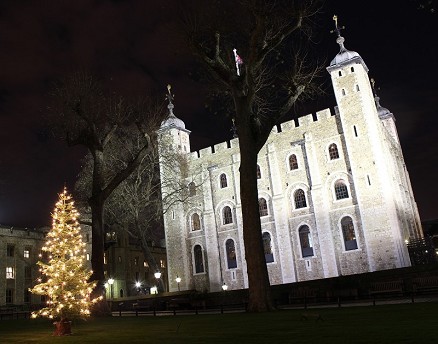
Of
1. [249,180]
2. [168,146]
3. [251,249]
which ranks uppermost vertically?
[168,146]

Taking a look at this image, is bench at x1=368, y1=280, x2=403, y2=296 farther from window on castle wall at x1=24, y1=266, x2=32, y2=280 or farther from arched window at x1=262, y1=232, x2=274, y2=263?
window on castle wall at x1=24, y1=266, x2=32, y2=280

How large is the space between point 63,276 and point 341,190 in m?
25.6

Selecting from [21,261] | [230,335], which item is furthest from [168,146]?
[230,335]

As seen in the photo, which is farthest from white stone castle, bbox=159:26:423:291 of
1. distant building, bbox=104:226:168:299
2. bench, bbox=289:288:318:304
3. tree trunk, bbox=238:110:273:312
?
tree trunk, bbox=238:110:273:312

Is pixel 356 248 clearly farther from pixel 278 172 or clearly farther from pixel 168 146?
pixel 168 146

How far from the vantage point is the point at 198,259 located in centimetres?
3981

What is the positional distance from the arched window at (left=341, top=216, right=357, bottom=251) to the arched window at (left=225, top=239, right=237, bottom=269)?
9.90 m

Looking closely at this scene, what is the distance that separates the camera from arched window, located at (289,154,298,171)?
36119 mm

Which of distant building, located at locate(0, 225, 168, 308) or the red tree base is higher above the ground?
distant building, located at locate(0, 225, 168, 308)

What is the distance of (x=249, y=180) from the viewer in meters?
14.0

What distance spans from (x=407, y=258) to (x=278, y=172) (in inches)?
468

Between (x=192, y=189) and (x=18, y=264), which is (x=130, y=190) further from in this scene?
(x=18, y=264)

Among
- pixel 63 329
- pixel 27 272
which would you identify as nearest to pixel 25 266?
pixel 27 272

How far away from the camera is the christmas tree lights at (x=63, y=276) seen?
1179 centimetres
